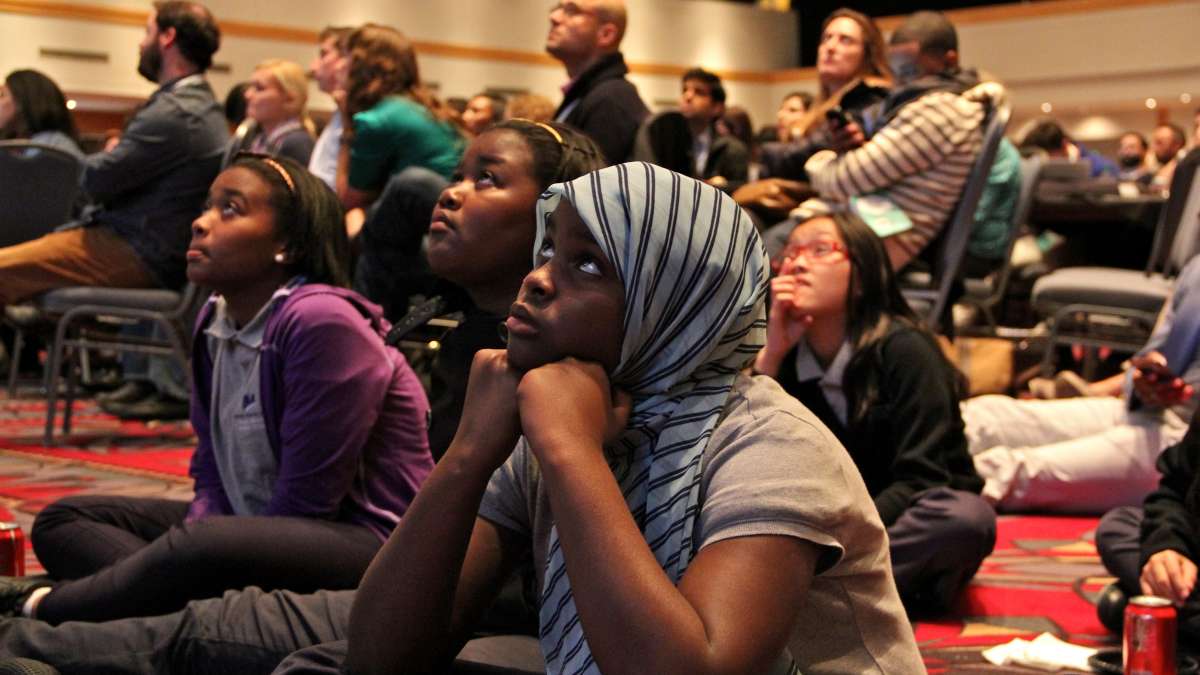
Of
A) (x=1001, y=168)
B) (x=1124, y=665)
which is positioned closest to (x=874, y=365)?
(x=1124, y=665)

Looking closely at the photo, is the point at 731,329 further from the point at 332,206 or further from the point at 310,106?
the point at 310,106

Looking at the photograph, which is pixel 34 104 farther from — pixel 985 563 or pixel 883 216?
pixel 985 563

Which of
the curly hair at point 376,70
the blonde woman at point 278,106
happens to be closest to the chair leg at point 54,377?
the curly hair at point 376,70

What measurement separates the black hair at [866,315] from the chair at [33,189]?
330 cm

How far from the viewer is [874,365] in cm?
290

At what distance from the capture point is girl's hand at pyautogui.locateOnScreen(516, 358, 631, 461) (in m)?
1.30

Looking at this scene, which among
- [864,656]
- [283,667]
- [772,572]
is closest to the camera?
[772,572]

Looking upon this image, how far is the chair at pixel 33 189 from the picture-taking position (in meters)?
5.19

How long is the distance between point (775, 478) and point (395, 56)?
11.7 feet

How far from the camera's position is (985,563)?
3.31 m

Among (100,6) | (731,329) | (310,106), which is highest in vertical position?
(731,329)

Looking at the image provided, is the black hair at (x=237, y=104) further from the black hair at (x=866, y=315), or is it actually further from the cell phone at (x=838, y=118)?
the black hair at (x=866, y=315)

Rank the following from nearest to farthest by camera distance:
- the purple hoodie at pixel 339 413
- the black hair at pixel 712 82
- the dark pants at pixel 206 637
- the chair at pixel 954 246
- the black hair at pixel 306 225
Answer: the dark pants at pixel 206 637 < the purple hoodie at pixel 339 413 < the black hair at pixel 306 225 < the chair at pixel 954 246 < the black hair at pixel 712 82

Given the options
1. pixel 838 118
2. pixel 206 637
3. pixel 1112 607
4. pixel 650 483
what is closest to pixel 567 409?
pixel 650 483
